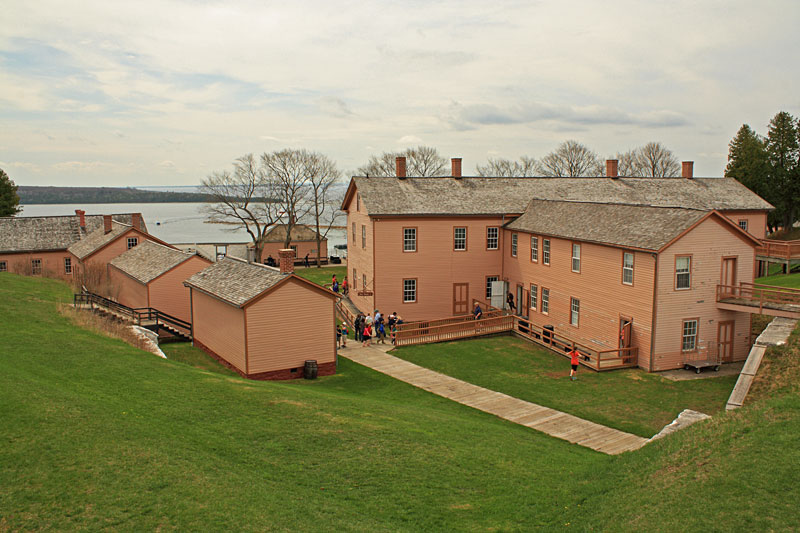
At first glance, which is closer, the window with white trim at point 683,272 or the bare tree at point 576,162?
the window with white trim at point 683,272

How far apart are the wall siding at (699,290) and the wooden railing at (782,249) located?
13.5 meters

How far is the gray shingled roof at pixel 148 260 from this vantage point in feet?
→ 121

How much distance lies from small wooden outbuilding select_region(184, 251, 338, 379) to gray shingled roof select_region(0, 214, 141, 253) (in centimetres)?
3327

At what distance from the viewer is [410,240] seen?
38156 millimetres

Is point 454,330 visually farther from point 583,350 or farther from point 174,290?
point 174,290

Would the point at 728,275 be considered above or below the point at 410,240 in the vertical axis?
below

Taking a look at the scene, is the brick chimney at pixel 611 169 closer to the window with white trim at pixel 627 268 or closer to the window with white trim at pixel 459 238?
the window with white trim at pixel 459 238

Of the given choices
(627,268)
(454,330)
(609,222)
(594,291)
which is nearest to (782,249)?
(609,222)

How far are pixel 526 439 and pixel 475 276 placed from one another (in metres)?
22.6

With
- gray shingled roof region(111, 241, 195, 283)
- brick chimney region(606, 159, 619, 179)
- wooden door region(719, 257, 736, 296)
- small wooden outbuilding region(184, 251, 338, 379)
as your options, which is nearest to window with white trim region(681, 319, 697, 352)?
wooden door region(719, 257, 736, 296)

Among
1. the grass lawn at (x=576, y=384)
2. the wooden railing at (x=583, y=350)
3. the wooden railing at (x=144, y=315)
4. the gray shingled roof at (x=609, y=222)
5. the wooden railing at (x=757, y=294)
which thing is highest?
the gray shingled roof at (x=609, y=222)

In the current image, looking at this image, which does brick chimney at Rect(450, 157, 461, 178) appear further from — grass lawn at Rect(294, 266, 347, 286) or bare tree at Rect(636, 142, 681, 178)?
bare tree at Rect(636, 142, 681, 178)

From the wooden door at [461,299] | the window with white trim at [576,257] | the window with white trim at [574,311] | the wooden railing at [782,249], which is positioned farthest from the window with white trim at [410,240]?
the wooden railing at [782,249]

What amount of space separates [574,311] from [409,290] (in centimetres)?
1088
